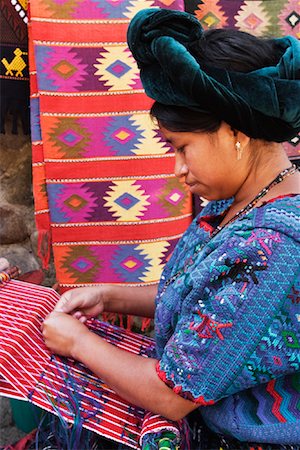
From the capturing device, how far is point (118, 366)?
3.89 feet

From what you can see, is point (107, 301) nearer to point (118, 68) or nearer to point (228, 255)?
point (228, 255)

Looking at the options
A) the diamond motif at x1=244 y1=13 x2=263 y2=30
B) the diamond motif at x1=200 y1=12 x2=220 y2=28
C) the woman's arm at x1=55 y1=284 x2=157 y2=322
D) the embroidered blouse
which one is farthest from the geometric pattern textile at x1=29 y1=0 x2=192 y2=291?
the embroidered blouse

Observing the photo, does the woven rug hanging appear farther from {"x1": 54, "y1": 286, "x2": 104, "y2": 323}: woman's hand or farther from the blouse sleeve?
the blouse sleeve

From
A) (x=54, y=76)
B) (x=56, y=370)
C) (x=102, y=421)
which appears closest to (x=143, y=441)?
(x=102, y=421)

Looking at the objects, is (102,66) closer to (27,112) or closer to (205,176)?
(27,112)

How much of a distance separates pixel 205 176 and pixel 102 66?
99cm

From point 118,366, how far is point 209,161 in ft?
1.64

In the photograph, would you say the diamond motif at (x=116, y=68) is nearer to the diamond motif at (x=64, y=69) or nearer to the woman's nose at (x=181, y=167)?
the diamond motif at (x=64, y=69)

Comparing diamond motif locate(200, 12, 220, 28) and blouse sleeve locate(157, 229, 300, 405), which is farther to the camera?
diamond motif locate(200, 12, 220, 28)

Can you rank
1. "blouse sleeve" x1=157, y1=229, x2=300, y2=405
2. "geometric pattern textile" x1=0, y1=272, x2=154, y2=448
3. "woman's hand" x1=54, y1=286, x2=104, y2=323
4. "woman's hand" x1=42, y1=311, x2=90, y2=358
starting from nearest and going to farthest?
"blouse sleeve" x1=157, y1=229, x2=300, y2=405, "geometric pattern textile" x1=0, y1=272, x2=154, y2=448, "woman's hand" x1=42, y1=311, x2=90, y2=358, "woman's hand" x1=54, y1=286, x2=104, y2=323

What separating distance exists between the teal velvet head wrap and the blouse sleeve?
0.24 metres

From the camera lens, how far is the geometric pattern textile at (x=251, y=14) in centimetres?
212

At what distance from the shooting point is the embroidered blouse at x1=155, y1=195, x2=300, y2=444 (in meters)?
1.02

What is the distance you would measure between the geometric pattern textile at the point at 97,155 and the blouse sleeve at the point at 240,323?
1.10 meters
